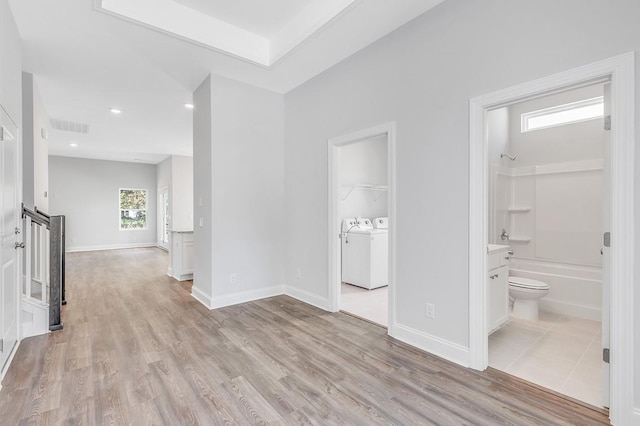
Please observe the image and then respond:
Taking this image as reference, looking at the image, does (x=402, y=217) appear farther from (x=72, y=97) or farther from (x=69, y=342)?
(x=72, y=97)

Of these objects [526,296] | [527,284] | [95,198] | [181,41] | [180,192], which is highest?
[181,41]

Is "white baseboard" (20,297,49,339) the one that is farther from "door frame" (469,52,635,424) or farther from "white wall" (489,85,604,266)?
"white wall" (489,85,604,266)

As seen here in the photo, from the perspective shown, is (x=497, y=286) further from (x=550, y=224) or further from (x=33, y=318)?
(x=33, y=318)

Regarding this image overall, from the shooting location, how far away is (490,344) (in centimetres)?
269

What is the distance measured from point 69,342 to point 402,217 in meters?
3.19

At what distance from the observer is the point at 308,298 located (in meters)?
3.87

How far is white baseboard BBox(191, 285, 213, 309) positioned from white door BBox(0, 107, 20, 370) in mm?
1657

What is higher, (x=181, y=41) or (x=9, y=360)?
(x=181, y=41)

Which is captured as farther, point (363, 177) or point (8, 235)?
point (363, 177)

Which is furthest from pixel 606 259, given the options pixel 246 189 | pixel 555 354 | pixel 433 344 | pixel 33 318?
pixel 33 318

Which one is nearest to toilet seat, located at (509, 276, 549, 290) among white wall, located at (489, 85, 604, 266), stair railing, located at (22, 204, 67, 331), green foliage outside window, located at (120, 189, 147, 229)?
white wall, located at (489, 85, 604, 266)

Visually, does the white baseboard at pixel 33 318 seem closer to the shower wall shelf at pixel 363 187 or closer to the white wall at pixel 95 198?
the shower wall shelf at pixel 363 187

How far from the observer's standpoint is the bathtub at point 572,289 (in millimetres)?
3359

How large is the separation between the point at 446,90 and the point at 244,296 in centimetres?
318
